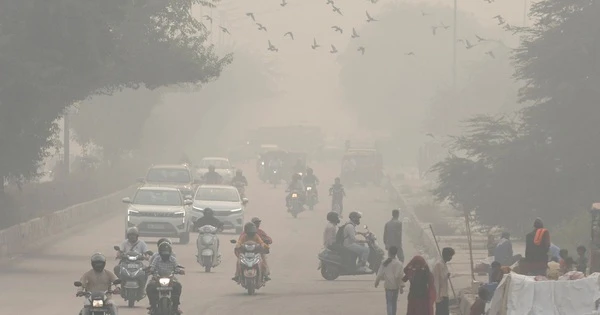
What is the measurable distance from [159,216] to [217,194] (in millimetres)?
6342

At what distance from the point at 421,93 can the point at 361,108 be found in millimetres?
15897

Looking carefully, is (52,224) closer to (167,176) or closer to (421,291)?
(167,176)

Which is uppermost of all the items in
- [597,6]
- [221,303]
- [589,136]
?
[597,6]

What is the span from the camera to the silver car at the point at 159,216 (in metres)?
42.2

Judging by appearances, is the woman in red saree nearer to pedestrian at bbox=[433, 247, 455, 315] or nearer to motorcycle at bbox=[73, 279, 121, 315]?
pedestrian at bbox=[433, 247, 455, 315]

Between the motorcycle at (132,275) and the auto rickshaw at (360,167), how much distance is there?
6350cm

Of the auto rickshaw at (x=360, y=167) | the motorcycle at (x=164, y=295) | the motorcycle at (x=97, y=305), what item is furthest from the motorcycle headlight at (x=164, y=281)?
the auto rickshaw at (x=360, y=167)

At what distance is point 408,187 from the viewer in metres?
83.0

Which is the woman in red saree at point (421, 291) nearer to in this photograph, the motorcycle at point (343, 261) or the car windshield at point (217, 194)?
→ the motorcycle at point (343, 261)

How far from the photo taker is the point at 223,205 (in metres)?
47.3

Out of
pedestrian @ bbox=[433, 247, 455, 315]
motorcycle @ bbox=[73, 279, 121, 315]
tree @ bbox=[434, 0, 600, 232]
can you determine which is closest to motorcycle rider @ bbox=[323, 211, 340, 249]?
tree @ bbox=[434, 0, 600, 232]

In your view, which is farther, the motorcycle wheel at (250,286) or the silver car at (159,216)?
the silver car at (159,216)

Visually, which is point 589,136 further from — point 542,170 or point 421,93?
point 421,93

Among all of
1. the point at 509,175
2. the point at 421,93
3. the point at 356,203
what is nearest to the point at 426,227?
the point at 509,175
